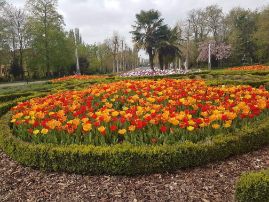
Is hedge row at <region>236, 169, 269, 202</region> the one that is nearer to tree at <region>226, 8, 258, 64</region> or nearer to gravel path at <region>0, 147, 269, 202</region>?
gravel path at <region>0, 147, 269, 202</region>

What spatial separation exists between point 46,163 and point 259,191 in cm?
337

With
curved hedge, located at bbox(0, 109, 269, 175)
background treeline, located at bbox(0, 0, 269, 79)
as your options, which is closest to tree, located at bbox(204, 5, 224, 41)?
background treeline, located at bbox(0, 0, 269, 79)

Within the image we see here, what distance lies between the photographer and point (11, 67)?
46.0 m

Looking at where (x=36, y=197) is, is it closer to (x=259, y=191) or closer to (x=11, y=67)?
(x=259, y=191)

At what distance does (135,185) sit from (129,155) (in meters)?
0.47

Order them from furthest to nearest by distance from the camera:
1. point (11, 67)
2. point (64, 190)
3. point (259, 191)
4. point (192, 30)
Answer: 1. point (192, 30)
2. point (11, 67)
3. point (64, 190)
4. point (259, 191)

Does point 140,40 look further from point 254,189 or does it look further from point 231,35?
point 254,189

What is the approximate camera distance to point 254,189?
3779 mm

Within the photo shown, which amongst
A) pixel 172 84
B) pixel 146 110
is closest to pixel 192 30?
pixel 172 84

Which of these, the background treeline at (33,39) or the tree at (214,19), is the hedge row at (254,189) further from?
the tree at (214,19)

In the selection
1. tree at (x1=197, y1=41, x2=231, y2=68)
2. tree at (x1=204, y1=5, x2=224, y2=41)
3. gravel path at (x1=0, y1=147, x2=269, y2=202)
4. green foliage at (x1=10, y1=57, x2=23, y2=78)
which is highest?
tree at (x1=204, y1=5, x2=224, y2=41)

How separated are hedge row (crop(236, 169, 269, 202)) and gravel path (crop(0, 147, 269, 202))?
61 cm

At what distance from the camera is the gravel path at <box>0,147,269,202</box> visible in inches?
181

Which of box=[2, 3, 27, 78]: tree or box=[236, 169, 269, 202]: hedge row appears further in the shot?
box=[2, 3, 27, 78]: tree
